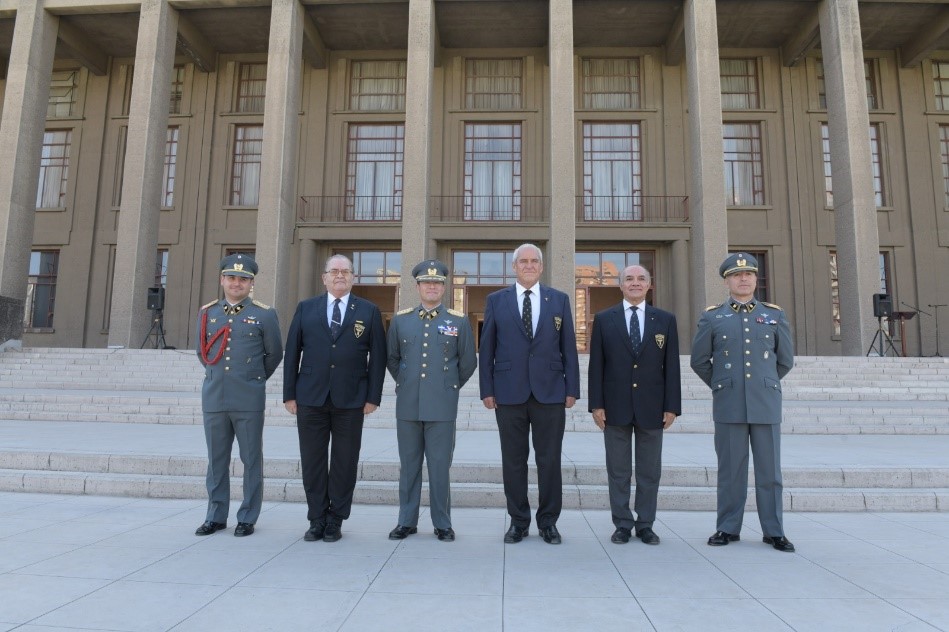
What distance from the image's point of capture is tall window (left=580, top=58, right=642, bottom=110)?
63.8ft

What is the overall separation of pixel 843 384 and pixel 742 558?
10.1 meters

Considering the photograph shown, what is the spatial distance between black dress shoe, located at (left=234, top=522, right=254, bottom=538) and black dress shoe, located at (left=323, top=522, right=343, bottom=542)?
0.54m

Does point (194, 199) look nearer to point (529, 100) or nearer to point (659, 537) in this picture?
point (529, 100)

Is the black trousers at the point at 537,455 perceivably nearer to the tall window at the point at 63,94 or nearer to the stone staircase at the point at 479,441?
the stone staircase at the point at 479,441

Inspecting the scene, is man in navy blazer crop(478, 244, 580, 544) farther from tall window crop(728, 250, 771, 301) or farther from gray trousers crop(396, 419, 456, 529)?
tall window crop(728, 250, 771, 301)

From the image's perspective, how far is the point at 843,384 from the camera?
1182 cm

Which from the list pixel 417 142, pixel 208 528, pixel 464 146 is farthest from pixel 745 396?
pixel 464 146

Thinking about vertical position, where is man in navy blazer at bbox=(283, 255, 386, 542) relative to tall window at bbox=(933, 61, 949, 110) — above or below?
below

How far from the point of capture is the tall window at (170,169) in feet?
65.8

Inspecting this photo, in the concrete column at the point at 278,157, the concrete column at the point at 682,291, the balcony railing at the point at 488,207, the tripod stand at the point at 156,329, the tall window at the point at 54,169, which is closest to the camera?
the tripod stand at the point at 156,329

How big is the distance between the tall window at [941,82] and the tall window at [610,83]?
9.91 meters

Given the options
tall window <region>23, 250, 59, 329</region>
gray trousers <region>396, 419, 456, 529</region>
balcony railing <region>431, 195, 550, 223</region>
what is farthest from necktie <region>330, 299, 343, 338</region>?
tall window <region>23, 250, 59, 329</region>

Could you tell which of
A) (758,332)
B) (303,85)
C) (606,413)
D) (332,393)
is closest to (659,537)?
(606,413)

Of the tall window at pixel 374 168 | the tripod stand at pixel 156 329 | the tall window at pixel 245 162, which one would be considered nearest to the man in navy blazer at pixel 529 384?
the tripod stand at pixel 156 329
